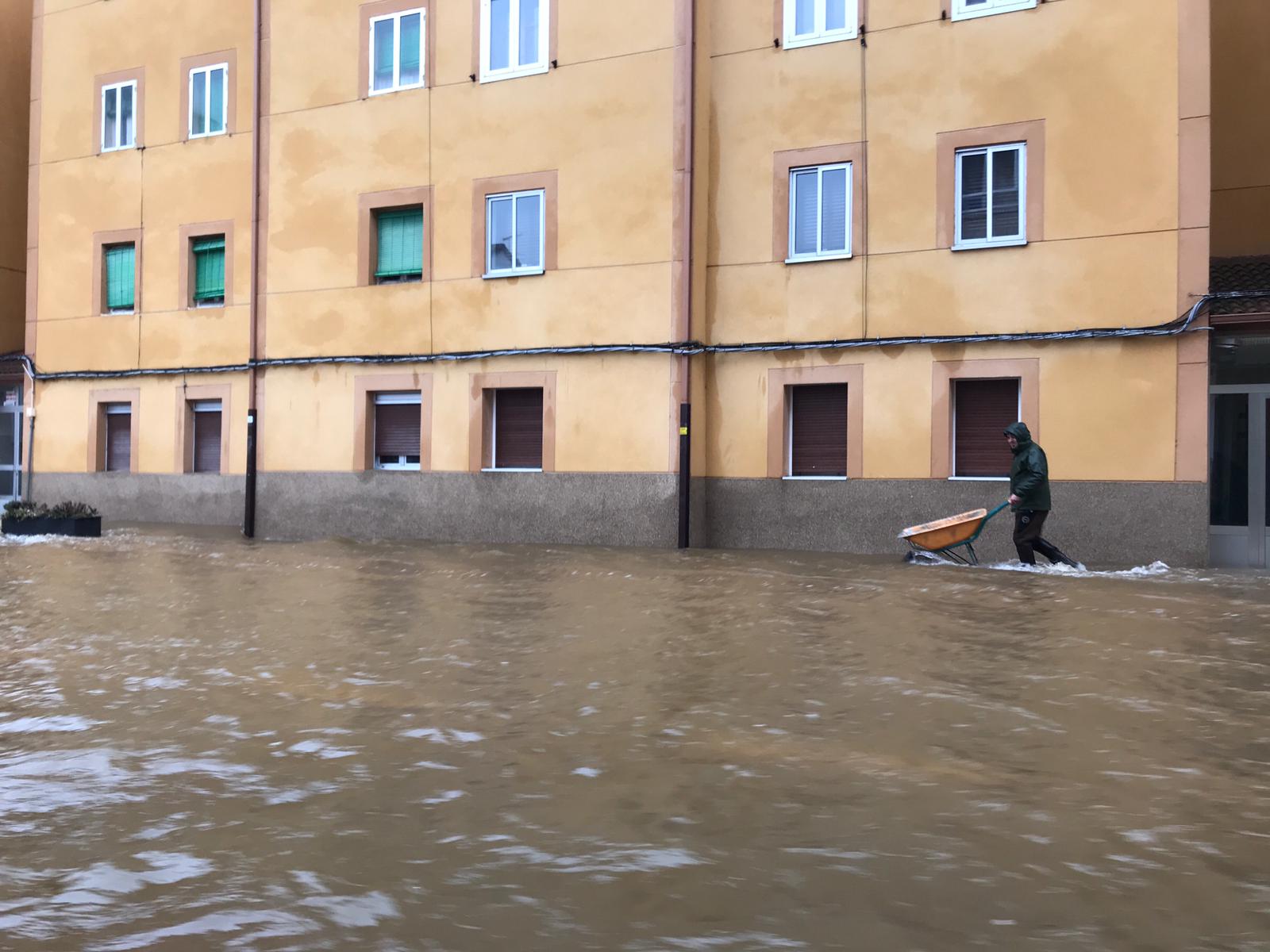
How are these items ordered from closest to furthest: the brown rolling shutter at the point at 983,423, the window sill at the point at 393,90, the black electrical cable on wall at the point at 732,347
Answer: the black electrical cable on wall at the point at 732,347, the brown rolling shutter at the point at 983,423, the window sill at the point at 393,90

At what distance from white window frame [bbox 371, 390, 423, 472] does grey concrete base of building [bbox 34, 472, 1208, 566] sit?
1.04 ft

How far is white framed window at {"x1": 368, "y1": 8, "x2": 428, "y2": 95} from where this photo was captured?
64.3 feet

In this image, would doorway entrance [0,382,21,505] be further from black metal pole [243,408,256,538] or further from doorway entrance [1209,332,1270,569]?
doorway entrance [1209,332,1270,569]

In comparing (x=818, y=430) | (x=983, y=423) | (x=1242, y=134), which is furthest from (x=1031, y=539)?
(x=1242, y=134)

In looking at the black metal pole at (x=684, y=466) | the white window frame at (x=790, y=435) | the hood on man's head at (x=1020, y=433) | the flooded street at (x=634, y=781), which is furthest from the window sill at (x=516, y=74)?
the flooded street at (x=634, y=781)

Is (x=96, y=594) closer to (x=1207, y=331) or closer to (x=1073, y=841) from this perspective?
(x=1073, y=841)

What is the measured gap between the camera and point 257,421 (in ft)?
68.3

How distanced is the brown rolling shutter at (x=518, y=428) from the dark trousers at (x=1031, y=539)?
7.40 metres

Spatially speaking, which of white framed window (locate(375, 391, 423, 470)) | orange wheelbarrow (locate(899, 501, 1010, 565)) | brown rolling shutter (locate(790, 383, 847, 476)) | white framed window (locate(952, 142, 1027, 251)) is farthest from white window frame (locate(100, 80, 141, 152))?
orange wheelbarrow (locate(899, 501, 1010, 565))

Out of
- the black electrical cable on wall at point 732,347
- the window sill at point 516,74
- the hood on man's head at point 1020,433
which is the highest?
the window sill at point 516,74

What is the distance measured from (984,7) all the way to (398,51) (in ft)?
30.2

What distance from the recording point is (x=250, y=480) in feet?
67.6

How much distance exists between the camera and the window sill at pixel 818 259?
54.7 ft

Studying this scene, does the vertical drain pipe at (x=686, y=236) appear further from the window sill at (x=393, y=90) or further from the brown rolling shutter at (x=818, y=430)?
the window sill at (x=393, y=90)
